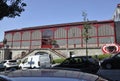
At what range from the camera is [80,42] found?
182ft

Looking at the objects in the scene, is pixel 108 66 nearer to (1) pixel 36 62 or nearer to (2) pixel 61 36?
(1) pixel 36 62

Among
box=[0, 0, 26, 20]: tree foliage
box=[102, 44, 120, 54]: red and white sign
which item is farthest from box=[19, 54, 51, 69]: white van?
box=[102, 44, 120, 54]: red and white sign

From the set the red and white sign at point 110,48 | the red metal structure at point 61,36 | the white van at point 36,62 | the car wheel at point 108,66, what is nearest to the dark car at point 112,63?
the car wheel at point 108,66

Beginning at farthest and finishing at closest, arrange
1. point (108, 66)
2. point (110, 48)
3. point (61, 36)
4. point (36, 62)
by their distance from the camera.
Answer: point (61, 36), point (110, 48), point (36, 62), point (108, 66)

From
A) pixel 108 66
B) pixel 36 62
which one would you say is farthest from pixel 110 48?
pixel 108 66

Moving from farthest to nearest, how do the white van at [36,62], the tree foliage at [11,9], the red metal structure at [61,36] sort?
the red metal structure at [61,36], the white van at [36,62], the tree foliage at [11,9]

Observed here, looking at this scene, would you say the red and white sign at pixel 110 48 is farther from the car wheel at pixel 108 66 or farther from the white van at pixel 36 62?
the car wheel at pixel 108 66

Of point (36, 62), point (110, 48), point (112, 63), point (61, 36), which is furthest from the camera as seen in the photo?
point (61, 36)

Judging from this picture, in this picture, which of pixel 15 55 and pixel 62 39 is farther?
pixel 15 55

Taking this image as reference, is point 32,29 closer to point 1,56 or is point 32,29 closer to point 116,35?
point 1,56

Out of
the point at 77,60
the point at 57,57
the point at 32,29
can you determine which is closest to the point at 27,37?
the point at 32,29

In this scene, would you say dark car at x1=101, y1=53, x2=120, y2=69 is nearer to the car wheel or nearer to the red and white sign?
the car wheel

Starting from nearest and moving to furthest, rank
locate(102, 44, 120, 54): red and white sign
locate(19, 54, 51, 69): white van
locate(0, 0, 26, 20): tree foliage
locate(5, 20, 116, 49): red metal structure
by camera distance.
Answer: locate(0, 0, 26, 20): tree foliage, locate(19, 54, 51, 69): white van, locate(102, 44, 120, 54): red and white sign, locate(5, 20, 116, 49): red metal structure

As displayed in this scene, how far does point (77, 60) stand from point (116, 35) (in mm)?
33994
